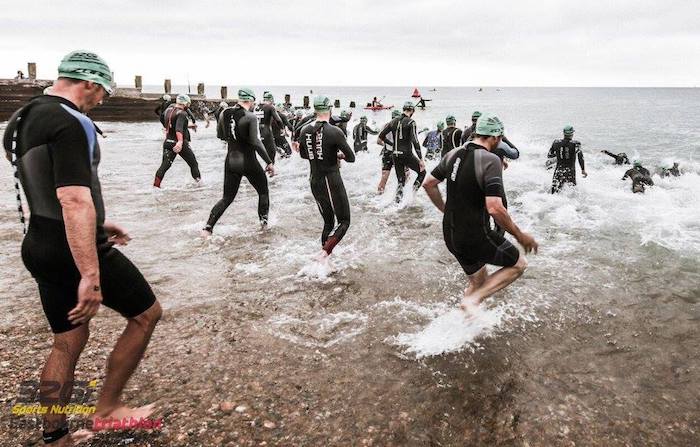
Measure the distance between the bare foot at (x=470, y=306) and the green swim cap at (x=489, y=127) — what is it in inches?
57.5

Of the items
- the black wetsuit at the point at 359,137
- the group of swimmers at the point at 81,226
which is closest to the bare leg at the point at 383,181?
the black wetsuit at the point at 359,137

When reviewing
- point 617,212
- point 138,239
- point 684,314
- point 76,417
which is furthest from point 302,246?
point 617,212

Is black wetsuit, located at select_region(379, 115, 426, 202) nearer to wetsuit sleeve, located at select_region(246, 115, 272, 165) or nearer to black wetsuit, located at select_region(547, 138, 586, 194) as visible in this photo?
black wetsuit, located at select_region(547, 138, 586, 194)

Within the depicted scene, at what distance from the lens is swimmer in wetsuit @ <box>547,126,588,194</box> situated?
9836 mm

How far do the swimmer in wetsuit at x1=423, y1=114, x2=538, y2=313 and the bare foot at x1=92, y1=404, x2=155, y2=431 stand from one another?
2.70 m

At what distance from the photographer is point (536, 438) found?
9.18 feet

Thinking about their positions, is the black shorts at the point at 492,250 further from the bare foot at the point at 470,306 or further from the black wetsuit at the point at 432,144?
the black wetsuit at the point at 432,144

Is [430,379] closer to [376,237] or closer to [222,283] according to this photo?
[222,283]

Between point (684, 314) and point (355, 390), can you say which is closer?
point (355, 390)

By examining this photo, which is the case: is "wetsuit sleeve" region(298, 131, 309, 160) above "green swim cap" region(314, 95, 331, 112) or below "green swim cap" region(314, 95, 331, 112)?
below

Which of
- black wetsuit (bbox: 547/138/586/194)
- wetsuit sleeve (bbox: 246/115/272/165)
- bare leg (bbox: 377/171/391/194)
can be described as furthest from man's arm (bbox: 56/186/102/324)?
black wetsuit (bbox: 547/138/586/194)

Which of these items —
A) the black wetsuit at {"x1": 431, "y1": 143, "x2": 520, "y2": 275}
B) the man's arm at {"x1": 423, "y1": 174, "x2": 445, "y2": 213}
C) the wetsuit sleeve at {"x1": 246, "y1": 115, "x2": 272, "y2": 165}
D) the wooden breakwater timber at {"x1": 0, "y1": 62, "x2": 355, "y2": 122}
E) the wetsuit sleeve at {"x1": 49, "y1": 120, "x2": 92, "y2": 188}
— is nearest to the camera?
the wetsuit sleeve at {"x1": 49, "y1": 120, "x2": 92, "y2": 188}

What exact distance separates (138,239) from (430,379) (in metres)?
5.12

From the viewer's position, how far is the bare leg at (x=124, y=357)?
8.12 feet
